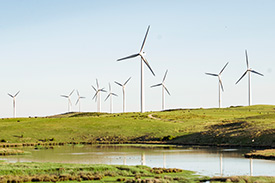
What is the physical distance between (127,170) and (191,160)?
15948mm

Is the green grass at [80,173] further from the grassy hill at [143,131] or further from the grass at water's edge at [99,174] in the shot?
the grassy hill at [143,131]

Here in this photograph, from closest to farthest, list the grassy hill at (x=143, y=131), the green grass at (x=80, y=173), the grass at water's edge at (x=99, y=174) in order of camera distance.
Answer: the grass at water's edge at (x=99, y=174), the green grass at (x=80, y=173), the grassy hill at (x=143, y=131)

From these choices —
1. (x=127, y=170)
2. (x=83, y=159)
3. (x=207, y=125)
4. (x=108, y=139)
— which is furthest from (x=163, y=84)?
(x=127, y=170)

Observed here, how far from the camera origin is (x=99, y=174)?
162 ft

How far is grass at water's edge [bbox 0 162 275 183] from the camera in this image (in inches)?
1772

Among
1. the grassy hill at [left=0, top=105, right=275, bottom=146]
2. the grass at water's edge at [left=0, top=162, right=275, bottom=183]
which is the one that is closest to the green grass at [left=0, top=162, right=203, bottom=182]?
the grass at water's edge at [left=0, top=162, right=275, bottom=183]

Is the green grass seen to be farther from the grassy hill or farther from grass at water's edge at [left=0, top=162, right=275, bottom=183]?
the grassy hill

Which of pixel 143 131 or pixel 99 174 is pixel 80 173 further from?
pixel 143 131

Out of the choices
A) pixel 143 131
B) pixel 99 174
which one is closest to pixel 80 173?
pixel 99 174

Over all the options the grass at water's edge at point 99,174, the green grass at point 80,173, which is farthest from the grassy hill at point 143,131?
the grass at water's edge at point 99,174

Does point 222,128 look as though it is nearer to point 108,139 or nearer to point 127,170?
point 108,139

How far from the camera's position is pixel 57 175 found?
49.3 metres

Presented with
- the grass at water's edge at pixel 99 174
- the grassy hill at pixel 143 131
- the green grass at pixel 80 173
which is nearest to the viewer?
the grass at water's edge at pixel 99 174

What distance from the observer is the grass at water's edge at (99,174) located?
45.0 metres
